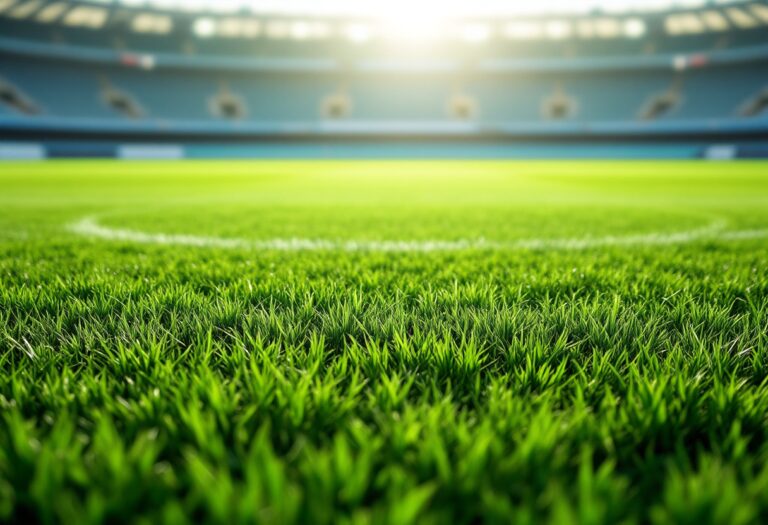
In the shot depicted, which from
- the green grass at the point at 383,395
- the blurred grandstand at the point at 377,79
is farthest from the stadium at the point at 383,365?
the blurred grandstand at the point at 377,79

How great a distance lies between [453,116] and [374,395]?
122ft

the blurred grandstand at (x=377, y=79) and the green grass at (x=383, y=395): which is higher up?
the blurred grandstand at (x=377, y=79)

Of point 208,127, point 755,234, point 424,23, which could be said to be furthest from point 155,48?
point 755,234

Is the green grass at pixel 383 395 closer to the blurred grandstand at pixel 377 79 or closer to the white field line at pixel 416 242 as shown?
the white field line at pixel 416 242

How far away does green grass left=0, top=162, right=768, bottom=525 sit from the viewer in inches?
22.2

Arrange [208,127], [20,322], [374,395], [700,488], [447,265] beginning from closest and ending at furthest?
1. [700,488]
2. [374,395]
3. [20,322]
4. [447,265]
5. [208,127]

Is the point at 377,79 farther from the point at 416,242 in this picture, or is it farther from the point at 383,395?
the point at 383,395

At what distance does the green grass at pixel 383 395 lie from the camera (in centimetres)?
56

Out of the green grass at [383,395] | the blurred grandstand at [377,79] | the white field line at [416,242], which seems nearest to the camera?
the green grass at [383,395]

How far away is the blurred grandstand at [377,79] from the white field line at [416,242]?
30.1 meters

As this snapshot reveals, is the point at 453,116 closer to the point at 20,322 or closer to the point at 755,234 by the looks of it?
the point at 755,234

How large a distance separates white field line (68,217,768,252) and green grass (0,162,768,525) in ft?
2.14

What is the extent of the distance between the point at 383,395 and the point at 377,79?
39.0 meters

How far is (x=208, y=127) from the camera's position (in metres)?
33.2
